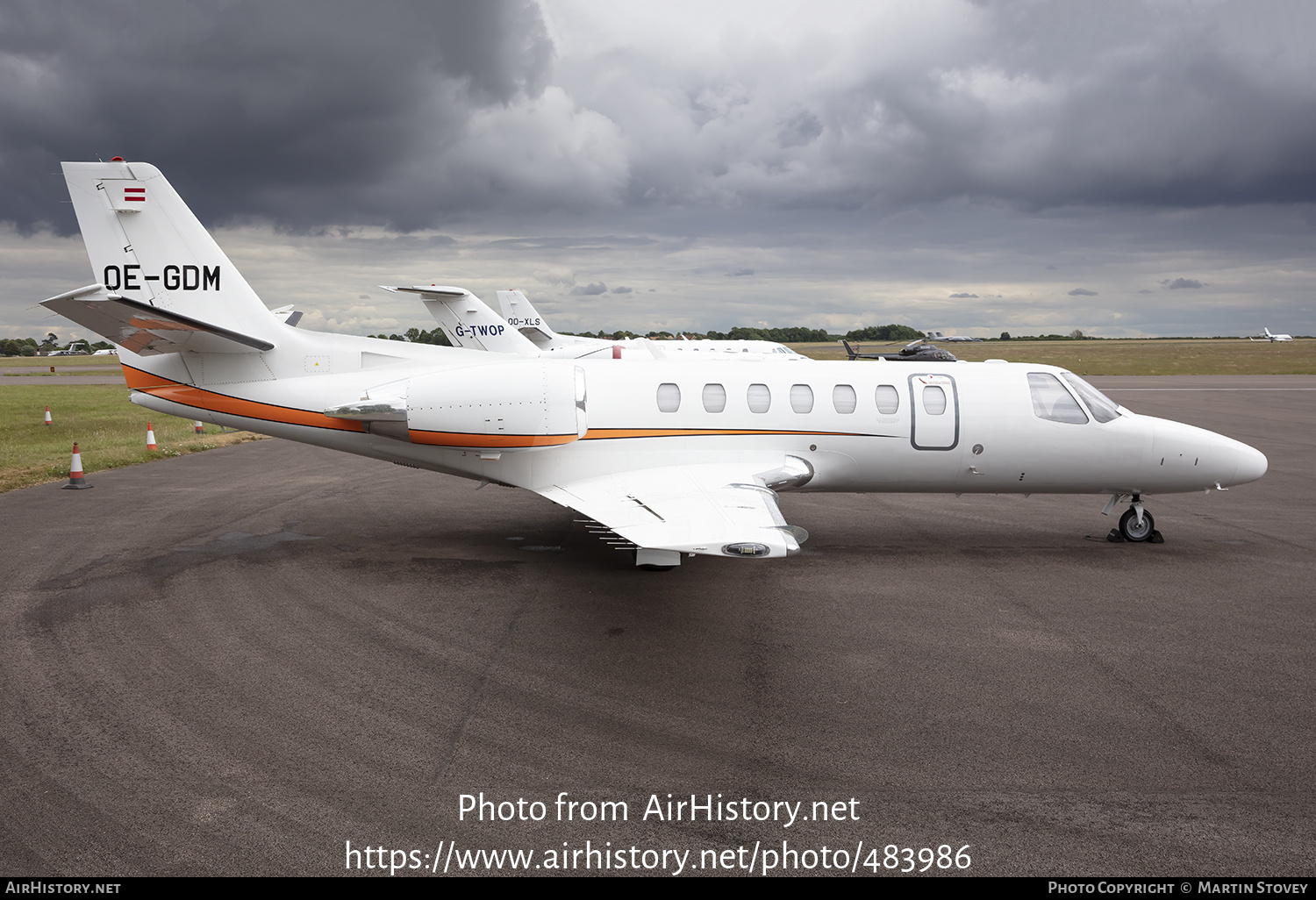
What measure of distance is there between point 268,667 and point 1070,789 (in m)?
6.73

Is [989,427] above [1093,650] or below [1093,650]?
above

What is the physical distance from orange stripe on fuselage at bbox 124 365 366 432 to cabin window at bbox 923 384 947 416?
850 centimetres

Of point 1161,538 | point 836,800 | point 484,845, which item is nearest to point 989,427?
point 1161,538

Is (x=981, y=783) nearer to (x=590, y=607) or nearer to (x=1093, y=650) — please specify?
(x=1093, y=650)

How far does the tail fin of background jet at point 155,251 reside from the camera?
35.1 feet

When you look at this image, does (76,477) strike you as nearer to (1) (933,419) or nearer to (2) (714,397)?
(2) (714,397)

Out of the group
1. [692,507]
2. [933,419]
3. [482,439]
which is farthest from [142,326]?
[933,419]

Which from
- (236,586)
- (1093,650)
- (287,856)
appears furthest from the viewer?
(236,586)

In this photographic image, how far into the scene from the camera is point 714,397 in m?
11.1

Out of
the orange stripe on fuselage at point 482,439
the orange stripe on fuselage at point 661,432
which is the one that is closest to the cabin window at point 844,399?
the orange stripe on fuselage at point 661,432

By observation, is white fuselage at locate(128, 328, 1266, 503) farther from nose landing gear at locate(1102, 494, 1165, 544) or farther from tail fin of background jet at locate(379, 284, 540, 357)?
tail fin of background jet at locate(379, 284, 540, 357)

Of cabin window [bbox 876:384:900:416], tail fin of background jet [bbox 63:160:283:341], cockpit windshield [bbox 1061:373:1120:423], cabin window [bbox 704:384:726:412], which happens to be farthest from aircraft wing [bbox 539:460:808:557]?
tail fin of background jet [bbox 63:160:283:341]

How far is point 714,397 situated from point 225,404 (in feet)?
23.5

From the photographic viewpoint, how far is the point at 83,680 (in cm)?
676
